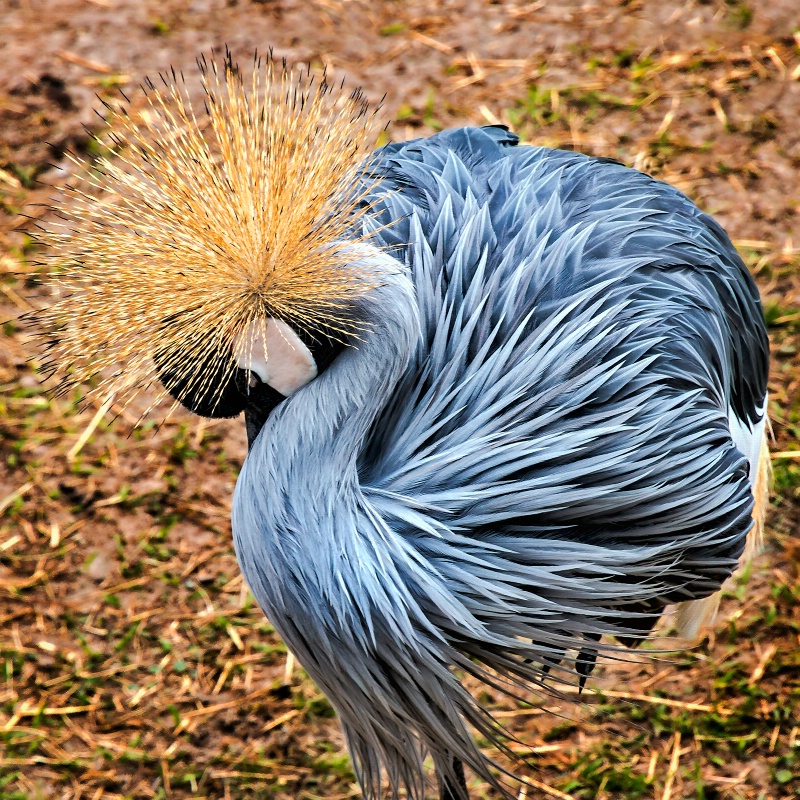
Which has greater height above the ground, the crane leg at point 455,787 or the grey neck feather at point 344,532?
the grey neck feather at point 344,532

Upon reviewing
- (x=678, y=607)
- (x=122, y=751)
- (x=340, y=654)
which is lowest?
(x=122, y=751)

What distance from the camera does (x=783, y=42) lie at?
2498mm

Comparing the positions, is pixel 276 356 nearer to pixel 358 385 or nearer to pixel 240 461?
pixel 358 385

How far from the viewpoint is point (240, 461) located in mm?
2006

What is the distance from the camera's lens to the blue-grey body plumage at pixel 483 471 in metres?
1.03

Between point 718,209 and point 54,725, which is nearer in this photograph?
point 54,725

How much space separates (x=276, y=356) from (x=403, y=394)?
15 cm

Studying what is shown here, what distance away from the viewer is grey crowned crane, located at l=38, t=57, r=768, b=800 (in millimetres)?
1008

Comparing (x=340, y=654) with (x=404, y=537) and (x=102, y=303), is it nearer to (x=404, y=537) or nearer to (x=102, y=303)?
(x=404, y=537)

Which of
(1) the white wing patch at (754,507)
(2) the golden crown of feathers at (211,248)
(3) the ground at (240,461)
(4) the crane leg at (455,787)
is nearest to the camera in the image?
(2) the golden crown of feathers at (211,248)

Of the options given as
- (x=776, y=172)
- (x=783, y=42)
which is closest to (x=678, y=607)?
(x=776, y=172)

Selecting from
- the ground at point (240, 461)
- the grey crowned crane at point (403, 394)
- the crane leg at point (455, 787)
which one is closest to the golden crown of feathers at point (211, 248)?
the grey crowned crane at point (403, 394)

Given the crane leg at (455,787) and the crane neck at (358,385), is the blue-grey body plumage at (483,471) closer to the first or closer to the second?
the crane neck at (358,385)

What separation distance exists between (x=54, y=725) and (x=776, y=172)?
195cm
